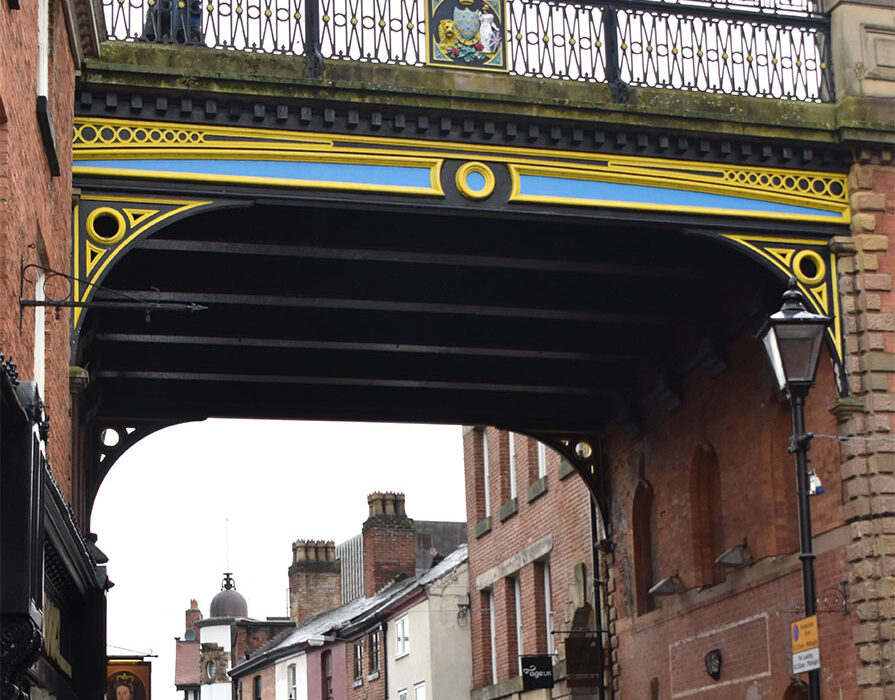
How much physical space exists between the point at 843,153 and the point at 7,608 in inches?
510

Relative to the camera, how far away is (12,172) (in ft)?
36.3

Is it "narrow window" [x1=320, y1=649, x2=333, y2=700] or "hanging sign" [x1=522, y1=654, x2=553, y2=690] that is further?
"narrow window" [x1=320, y1=649, x2=333, y2=700]

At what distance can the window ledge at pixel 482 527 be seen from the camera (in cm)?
3512

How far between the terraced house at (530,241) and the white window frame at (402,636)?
19.4m

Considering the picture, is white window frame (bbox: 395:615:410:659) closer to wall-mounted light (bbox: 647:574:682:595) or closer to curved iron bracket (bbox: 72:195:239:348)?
wall-mounted light (bbox: 647:574:682:595)

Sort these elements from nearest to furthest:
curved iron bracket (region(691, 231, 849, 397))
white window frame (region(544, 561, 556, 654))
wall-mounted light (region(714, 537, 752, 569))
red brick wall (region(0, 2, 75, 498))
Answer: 1. red brick wall (region(0, 2, 75, 498))
2. curved iron bracket (region(691, 231, 849, 397))
3. wall-mounted light (region(714, 537, 752, 569))
4. white window frame (region(544, 561, 556, 654))

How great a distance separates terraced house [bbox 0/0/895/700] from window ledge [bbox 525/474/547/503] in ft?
24.1

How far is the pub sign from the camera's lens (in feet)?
73.5


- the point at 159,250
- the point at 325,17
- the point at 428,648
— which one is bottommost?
the point at 428,648

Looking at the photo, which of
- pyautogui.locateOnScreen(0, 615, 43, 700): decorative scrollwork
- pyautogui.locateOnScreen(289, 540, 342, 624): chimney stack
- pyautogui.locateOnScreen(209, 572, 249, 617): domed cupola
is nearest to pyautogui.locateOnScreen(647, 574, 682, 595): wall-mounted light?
pyautogui.locateOnScreen(0, 615, 43, 700): decorative scrollwork

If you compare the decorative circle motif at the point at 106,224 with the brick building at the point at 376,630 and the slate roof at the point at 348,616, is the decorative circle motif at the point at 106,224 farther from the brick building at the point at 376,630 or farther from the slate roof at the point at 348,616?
the slate roof at the point at 348,616

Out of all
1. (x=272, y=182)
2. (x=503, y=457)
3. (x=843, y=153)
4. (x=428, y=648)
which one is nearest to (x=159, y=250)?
(x=272, y=182)

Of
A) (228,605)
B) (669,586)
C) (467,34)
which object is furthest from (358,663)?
(228,605)

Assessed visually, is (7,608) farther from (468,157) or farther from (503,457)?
(503,457)
